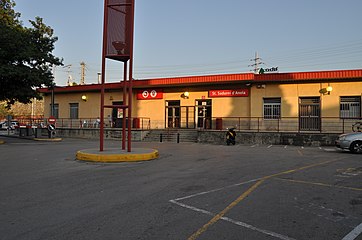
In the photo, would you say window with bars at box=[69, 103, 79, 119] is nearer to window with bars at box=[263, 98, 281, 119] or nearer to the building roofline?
the building roofline

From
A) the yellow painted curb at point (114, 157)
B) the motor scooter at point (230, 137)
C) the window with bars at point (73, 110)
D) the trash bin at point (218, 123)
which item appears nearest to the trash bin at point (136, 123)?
the trash bin at point (218, 123)

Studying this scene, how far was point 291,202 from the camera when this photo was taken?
5.82m

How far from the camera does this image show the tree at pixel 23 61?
19.9 meters

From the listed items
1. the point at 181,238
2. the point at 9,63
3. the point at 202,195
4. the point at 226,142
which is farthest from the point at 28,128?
the point at 181,238

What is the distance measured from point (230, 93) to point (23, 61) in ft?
51.0

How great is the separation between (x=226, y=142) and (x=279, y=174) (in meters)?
12.9

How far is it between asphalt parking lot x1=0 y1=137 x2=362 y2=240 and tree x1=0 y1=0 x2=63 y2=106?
1229cm

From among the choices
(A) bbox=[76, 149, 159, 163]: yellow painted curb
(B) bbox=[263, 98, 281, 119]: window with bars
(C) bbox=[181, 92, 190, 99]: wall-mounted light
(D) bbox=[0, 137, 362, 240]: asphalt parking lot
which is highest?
(C) bbox=[181, 92, 190, 99]: wall-mounted light

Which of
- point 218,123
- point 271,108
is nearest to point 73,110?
point 218,123

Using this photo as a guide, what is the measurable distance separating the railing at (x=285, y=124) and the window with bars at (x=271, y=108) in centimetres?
42

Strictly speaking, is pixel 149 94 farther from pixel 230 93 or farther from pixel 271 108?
pixel 271 108

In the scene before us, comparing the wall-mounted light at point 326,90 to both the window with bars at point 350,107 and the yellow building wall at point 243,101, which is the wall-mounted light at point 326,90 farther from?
the window with bars at point 350,107

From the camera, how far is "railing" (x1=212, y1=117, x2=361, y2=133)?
21.7m

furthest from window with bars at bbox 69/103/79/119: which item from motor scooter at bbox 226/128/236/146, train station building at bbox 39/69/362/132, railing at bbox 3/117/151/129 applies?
motor scooter at bbox 226/128/236/146
